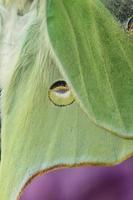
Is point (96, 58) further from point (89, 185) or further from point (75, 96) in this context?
point (89, 185)

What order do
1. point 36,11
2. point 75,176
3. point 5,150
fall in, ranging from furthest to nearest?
1. point 36,11
2. point 5,150
3. point 75,176

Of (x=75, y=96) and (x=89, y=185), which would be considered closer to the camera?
(x=89, y=185)

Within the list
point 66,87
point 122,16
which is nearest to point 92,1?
point 122,16

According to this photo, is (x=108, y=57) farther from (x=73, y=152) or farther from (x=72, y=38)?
(x=73, y=152)

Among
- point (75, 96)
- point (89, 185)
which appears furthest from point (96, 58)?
point (89, 185)

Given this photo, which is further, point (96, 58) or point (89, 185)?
point (96, 58)
